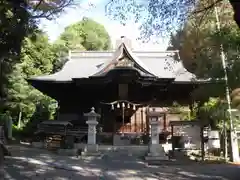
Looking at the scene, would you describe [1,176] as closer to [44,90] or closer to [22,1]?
[22,1]

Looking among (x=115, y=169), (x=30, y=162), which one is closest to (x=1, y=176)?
(x=30, y=162)

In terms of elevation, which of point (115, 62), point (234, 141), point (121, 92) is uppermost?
point (115, 62)

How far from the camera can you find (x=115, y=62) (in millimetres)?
19141

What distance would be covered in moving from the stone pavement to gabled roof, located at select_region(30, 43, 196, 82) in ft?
24.3

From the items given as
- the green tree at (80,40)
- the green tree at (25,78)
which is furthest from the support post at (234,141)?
the green tree at (80,40)

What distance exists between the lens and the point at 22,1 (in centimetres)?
985

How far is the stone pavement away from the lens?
966 centimetres

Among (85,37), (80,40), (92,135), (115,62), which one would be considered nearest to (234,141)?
(92,135)

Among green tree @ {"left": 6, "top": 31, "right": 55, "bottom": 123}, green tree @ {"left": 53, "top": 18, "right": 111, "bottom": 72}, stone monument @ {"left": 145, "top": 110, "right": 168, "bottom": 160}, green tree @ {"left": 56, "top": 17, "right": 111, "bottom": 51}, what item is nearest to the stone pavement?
stone monument @ {"left": 145, "top": 110, "right": 168, "bottom": 160}

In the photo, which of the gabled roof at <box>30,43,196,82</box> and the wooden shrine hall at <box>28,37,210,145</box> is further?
the gabled roof at <box>30,43,196,82</box>

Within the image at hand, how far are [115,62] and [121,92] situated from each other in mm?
1812

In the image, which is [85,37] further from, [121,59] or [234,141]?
[234,141]

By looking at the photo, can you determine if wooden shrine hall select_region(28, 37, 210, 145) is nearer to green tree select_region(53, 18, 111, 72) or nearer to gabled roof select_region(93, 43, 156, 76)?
gabled roof select_region(93, 43, 156, 76)

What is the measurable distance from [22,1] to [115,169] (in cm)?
626
